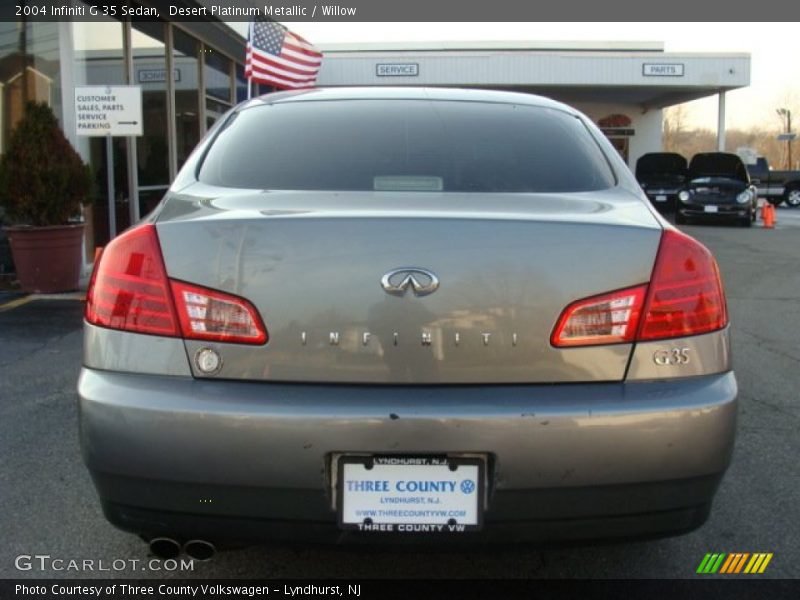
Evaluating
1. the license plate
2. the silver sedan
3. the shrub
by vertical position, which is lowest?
the license plate

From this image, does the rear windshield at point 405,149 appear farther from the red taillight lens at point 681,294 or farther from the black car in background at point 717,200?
the black car in background at point 717,200

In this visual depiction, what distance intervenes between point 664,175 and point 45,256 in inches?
646

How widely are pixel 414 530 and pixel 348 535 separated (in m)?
0.17

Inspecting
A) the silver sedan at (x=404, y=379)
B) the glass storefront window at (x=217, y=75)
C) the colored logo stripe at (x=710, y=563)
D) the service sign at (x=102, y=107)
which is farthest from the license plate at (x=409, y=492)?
the glass storefront window at (x=217, y=75)

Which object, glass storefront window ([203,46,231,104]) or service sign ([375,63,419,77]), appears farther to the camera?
service sign ([375,63,419,77])

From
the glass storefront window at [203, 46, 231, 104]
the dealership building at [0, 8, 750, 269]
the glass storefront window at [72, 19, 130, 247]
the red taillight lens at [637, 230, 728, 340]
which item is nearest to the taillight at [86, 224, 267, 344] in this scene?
the red taillight lens at [637, 230, 728, 340]

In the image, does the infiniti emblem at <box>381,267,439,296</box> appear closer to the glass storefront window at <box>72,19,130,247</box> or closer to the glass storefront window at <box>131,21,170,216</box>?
the glass storefront window at <box>72,19,130,247</box>

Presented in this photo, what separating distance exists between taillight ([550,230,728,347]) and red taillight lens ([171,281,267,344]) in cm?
77

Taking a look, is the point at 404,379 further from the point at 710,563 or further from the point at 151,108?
the point at 151,108

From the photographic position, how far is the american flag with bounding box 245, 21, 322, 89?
11727 mm

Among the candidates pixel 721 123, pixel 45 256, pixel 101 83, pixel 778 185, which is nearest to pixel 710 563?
pixel 45 256

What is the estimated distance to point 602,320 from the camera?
84.0 inches

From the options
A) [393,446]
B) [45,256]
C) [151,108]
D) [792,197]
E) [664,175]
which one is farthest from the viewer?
[792,197]

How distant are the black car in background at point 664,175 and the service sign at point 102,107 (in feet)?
44.4
